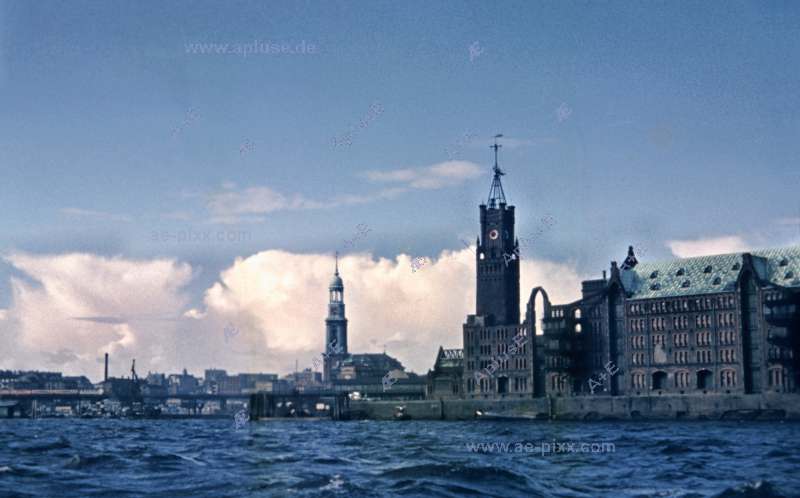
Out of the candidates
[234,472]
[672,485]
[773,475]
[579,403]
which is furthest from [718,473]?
[579,403]

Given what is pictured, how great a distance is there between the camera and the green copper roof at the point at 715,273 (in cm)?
17900

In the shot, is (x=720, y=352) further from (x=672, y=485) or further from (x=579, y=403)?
(x=672, y=485)

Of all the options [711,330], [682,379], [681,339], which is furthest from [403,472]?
[681,339]

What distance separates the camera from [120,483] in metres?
53.0

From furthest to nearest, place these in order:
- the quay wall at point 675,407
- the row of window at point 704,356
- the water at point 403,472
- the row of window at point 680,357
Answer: the row of window at point 680,357 → the row of window at point 704,356 → the quay wall at point 675,407 → the water at point 403,472

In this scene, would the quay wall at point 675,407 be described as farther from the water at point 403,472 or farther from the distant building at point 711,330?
the water at point 403,472

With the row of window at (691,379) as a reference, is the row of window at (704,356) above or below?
above

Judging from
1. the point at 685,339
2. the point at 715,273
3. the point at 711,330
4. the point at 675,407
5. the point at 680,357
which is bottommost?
the point at 675,407

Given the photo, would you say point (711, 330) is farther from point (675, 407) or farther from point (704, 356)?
point (675, 407)

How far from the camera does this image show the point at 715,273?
18862cm

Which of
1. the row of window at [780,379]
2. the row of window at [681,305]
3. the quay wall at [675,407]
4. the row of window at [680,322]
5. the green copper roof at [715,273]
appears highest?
the green copper roof at [715,273]

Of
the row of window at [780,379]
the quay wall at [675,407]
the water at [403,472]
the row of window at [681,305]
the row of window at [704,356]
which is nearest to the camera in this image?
the water at [403,472]

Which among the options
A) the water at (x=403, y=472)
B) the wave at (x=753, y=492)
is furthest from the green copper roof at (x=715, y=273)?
the wave at (x=753, y=492)

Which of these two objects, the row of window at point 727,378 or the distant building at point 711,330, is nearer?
the distant building at point 711,330
